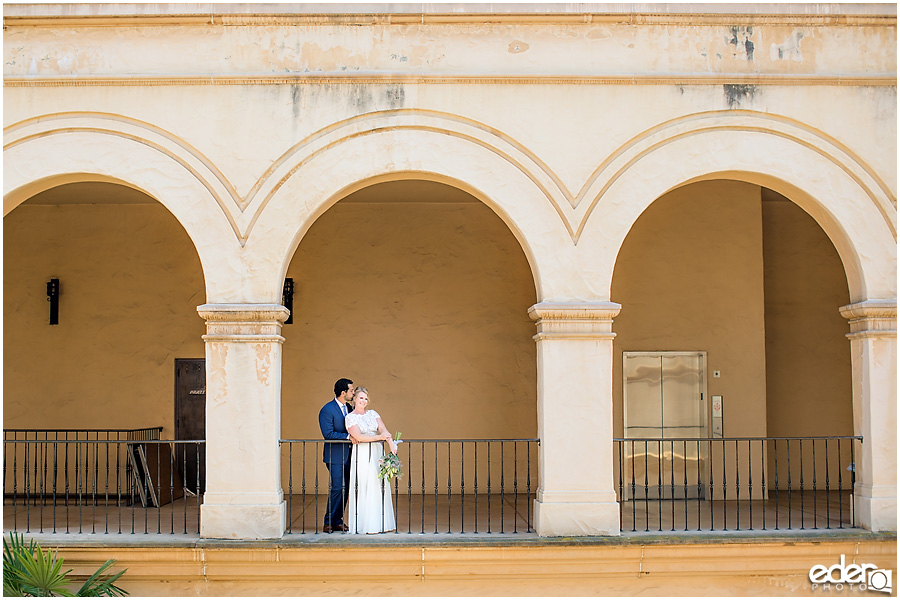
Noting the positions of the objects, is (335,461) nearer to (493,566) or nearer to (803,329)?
(493,566)

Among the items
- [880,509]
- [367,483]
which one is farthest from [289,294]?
[880,509]

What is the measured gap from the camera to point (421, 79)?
8.45 metres

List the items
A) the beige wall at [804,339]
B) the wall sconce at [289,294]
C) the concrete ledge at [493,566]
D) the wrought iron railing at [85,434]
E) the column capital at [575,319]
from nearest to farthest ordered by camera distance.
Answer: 1. the concrete ledge at [493,566]
2. the column capital at [575,319]
3. the wrought iron railing at [85,434]
4. the wall sconce at [289,294]
5. the beige wall at [804,339]

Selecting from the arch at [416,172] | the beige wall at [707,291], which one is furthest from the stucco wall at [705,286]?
the arch at [416,172]

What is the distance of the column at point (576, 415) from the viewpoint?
8203mm

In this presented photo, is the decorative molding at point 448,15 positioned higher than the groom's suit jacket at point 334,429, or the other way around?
the decorative molding at point 448,15

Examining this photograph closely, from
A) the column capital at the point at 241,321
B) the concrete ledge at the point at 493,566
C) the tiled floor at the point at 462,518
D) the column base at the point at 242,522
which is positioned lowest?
the concrete ledge at the point at 493,566

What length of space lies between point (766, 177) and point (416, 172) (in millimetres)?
3302

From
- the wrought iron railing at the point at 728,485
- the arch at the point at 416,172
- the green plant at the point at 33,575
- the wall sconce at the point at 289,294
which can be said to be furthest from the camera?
the wall sconce at the point at 289,294

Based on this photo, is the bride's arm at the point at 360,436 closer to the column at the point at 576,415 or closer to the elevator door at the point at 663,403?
the column at the point at 576,415

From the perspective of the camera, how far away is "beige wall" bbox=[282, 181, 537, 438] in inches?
460

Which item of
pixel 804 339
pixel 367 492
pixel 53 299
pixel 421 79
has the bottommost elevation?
pixel 367 492

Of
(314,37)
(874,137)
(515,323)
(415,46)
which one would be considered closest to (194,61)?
(314,37)

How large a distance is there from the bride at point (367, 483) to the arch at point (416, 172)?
1518 mm
